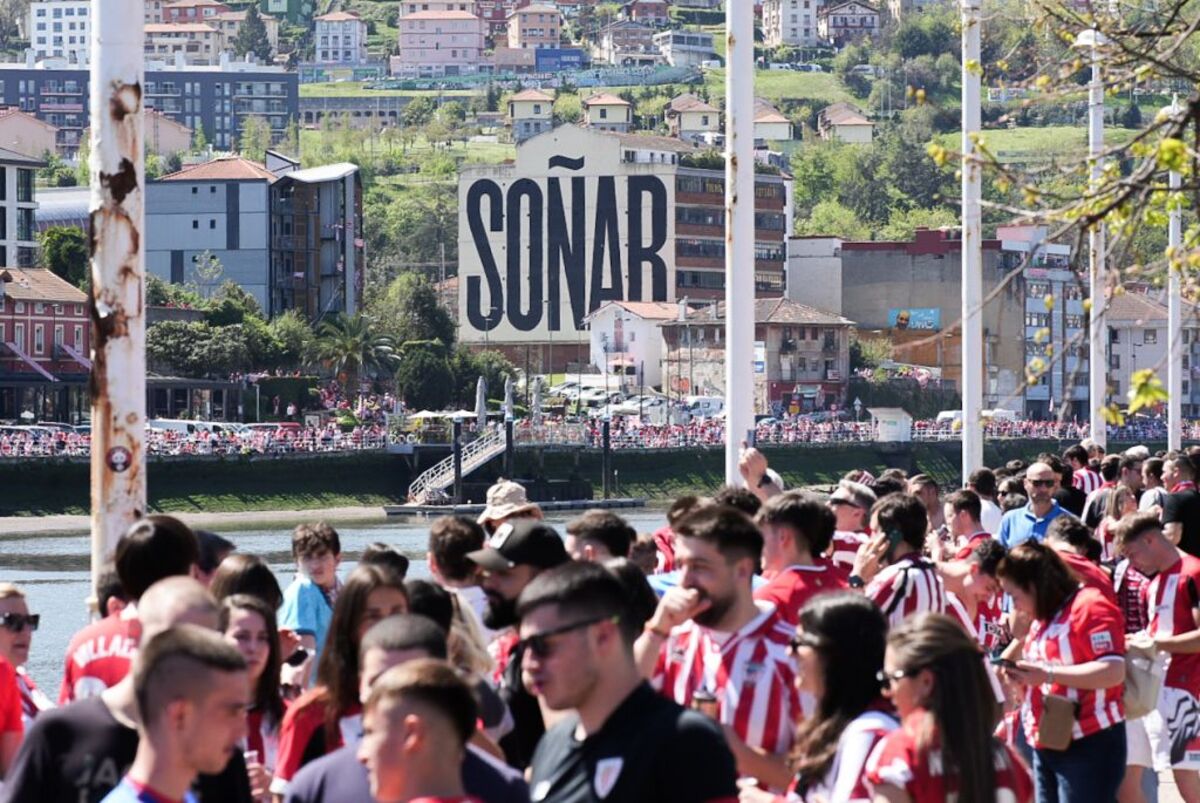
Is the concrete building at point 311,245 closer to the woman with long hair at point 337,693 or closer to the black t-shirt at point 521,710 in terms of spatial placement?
the black t-shirt at point 521,710

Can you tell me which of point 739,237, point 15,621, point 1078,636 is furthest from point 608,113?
point 15,621

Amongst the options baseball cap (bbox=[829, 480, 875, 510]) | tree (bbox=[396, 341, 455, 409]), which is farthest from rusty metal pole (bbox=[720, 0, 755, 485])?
tree (bbox=[396, 341, 455, 409])

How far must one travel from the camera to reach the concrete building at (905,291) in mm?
122438

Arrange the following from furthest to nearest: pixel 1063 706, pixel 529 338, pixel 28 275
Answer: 1. pixel 529 338
2. pixel 28 275
3. pixel 1063 706

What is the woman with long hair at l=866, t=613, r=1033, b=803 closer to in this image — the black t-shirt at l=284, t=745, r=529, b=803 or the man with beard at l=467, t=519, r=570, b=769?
the black t-shirt at l=284, t=745, r=529, b=803

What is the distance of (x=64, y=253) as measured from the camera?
331 ft

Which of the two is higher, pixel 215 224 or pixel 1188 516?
pixel 215 224

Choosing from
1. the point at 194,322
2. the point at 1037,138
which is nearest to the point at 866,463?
the point at 194,322

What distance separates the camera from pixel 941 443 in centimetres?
10119

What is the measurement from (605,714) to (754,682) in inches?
51.9

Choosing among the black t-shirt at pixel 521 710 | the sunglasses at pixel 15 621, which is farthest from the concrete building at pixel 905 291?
the black t-shirt at pixel 521 710

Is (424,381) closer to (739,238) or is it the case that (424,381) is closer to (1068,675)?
(739,238)

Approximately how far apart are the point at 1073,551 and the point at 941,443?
92.5m

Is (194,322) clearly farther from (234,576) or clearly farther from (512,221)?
(234,576)
